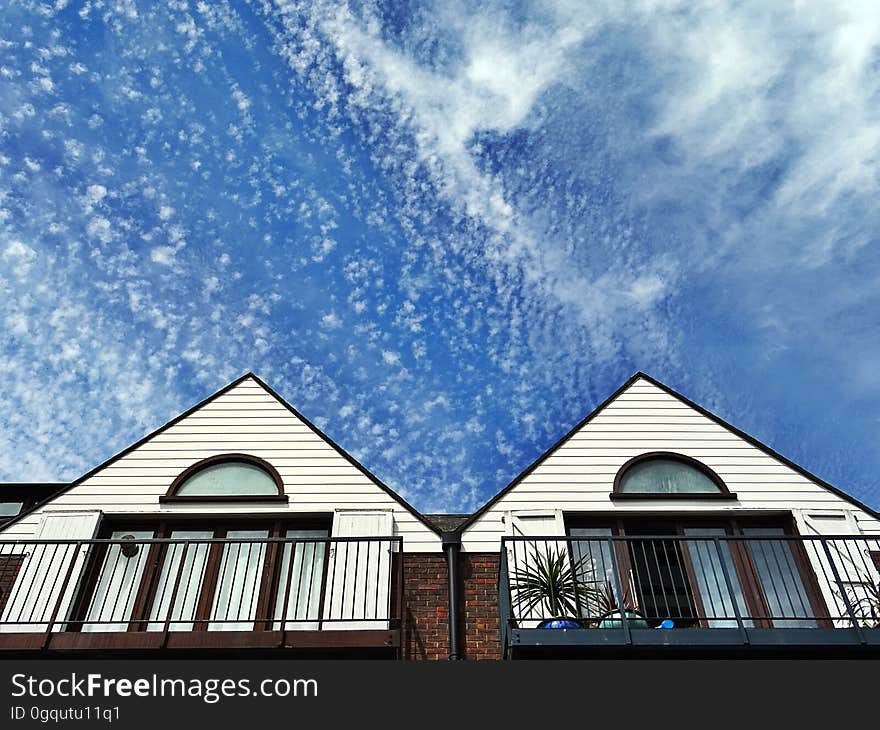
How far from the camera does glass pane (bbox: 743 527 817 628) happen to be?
32.7 ft

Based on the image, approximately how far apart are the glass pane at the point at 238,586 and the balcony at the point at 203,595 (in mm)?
14

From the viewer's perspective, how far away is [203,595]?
10375 mm

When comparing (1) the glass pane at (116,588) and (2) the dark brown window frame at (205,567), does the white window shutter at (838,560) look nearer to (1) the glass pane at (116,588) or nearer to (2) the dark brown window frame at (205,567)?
(2) the dark brown window frame at (205,567)

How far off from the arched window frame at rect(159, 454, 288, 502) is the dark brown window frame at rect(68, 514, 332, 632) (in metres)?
0.28

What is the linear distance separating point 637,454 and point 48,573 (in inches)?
343

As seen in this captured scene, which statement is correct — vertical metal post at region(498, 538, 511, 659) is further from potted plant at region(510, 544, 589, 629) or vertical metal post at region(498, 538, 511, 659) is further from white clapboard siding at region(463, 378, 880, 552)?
white clapboard siding at region(463, 378, 880, 552)

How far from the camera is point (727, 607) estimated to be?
1014 centimetres

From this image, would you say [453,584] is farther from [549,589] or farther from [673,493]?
[673,493]

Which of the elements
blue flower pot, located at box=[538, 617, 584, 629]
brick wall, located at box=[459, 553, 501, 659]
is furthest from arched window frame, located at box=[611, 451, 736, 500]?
blue flower pot, located at box=[538, 617, 584, 629]

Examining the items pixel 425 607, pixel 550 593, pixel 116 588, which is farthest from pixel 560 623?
pixel 116 588

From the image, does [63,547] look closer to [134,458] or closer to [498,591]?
[134,458]

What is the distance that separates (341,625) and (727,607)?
16.9ft

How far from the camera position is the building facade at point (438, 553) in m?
9.37
